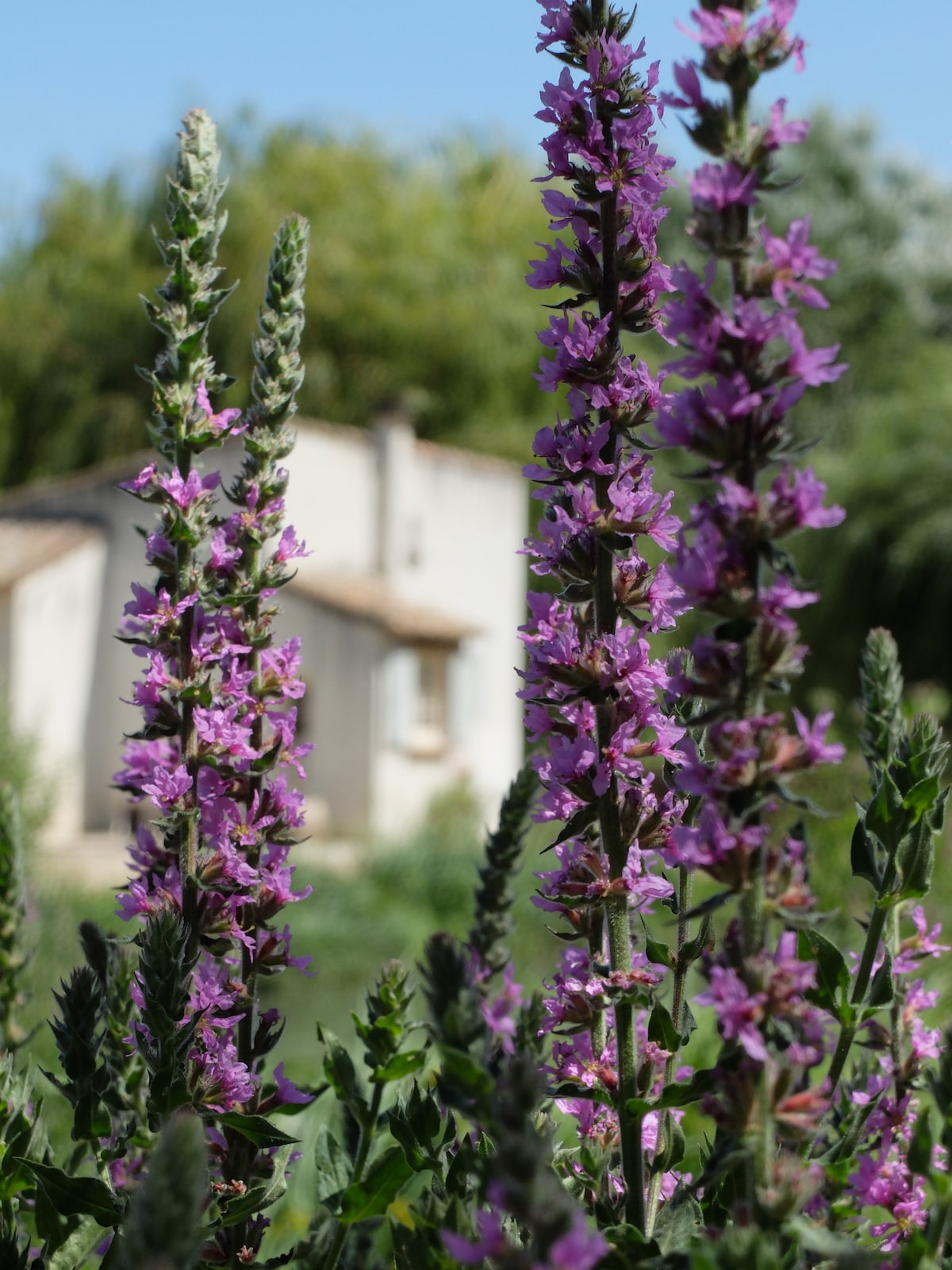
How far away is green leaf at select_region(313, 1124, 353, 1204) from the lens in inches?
65.6

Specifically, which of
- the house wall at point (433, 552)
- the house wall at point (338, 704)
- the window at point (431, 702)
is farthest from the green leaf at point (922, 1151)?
the window at point (431, 702)

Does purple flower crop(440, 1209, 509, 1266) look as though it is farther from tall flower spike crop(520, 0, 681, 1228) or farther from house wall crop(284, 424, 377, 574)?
house wall crop(284, 424, 377, 574)

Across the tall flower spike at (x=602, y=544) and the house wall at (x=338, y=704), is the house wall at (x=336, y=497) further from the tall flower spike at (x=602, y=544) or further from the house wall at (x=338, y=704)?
the tall flower spike at (x=602, y=544)

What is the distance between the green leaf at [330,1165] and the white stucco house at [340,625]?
14.2 metres

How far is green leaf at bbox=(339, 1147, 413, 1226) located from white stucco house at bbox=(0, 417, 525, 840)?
47.7ft

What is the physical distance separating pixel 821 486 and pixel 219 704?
0.82 metres

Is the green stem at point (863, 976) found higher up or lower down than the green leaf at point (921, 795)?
lower down

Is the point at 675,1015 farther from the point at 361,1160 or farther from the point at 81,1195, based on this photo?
the point at 81,1195

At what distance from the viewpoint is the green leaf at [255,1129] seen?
1.45 m

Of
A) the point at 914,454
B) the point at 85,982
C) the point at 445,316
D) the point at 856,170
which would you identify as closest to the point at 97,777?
Result: the point at 445,316

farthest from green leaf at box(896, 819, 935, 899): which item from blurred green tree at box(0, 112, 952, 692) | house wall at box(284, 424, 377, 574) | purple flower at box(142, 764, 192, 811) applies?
blurred green tree at box(0, 112, 952, 692)

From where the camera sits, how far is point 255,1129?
1.47 m

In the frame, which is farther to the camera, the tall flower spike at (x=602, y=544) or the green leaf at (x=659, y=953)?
the green leaf at (x=659, y=953)

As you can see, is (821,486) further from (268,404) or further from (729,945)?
(268,404)
